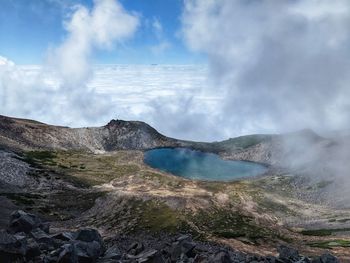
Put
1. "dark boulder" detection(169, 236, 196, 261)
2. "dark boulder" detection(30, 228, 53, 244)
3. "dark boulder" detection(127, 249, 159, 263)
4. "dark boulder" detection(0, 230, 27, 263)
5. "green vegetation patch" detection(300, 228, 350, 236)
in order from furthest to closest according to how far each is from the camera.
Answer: "green vegetation patch" detection(300, 228, 350, 236), "dark boulder" detection(169, 236, 196, 261), "dark boulder" detection(30, 228, 53, 244), "dark boulder" detection(127, 249, 159, 263), "dark boulder" detection(0, 230, 27, 263)

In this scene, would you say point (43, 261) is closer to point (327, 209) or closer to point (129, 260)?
point (129, 260)

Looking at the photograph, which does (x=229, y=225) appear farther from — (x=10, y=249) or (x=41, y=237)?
(x=10, y=249)

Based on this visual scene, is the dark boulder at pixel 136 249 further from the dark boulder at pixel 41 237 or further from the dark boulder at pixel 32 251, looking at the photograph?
the dark boulder at pixel 32 251

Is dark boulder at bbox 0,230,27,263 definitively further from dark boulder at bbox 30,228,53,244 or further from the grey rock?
the grey rock

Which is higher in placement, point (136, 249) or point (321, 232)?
point (136, 249)

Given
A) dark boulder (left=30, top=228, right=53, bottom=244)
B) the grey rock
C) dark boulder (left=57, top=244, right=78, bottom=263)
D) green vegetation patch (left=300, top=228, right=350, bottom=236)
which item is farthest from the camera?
green vegetation patch (left=300, top=228, right=350, bottom=236)

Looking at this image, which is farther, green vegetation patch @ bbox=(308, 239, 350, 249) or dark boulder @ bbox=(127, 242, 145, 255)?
green vegetation patch @ bbox=(308, 239, 350, 249)

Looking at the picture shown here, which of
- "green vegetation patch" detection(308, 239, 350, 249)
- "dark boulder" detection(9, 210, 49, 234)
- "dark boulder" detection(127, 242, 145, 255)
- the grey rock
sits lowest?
"green vegetation patch" detection(308, 239, 350, 249)

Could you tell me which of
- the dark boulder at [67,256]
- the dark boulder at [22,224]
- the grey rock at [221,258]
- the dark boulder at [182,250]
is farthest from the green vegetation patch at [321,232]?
the dark boulder at [67,256]

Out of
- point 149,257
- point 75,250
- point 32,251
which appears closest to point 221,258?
point 149,257

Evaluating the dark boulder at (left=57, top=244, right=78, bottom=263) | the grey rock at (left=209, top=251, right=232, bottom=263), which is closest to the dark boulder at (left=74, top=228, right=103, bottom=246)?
the dark boulder at (left=57, top=244, right=78, bottom=263)

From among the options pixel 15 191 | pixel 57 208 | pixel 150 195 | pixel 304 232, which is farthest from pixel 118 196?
pixel 304 232
